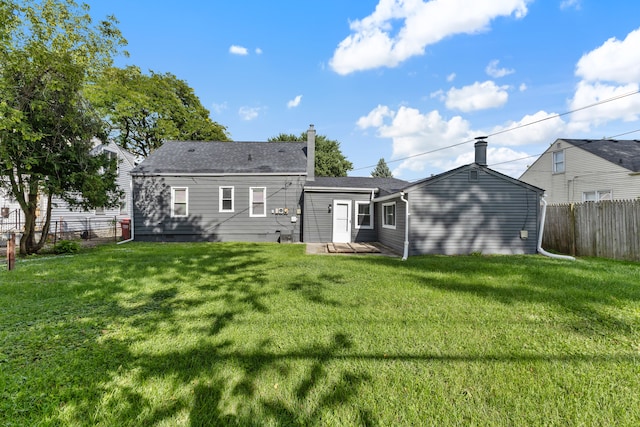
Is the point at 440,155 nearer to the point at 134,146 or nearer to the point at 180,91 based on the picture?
the point at 180,91

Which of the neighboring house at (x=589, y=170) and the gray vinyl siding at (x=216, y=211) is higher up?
the neighboring house at (x=589, y=170)

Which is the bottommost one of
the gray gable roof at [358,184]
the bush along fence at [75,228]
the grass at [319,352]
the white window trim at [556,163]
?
the grass at [319,352]

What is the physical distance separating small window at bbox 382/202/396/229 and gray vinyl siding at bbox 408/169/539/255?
141 cm

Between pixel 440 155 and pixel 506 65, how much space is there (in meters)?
A: 9.17

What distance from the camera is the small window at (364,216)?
13742 mm

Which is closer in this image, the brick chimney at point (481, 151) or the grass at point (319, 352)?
the grass at point (319, 352)

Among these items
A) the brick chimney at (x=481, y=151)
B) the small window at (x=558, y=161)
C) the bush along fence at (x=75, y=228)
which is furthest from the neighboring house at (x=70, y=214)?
the small window at (x=558, y=161)

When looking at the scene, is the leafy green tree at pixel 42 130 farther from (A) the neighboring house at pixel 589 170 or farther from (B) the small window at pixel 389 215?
(A) the neighboring house at pixel 589 170

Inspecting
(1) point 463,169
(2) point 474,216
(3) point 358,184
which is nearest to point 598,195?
(2) point 474,216

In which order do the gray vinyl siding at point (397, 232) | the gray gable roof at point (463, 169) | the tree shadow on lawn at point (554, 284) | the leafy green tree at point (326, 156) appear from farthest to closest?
the leafy green tree at point (326, 156)
the gray vinyl siding at point (397, 232)
the gray gable roof at point (463, 169)
the tree shadow on lawn at point (554, 284)

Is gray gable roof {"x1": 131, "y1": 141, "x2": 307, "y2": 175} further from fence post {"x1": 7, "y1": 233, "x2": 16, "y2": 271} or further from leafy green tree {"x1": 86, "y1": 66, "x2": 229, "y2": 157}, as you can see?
leafy green tree {"x1": 86, "y1": 66, "x2": 229, "y2": 157}

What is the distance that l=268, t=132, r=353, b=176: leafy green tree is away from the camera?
121 feet

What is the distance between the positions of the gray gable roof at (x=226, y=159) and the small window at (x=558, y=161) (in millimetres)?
16604

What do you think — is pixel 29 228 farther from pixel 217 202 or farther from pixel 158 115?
pixel 158 115
